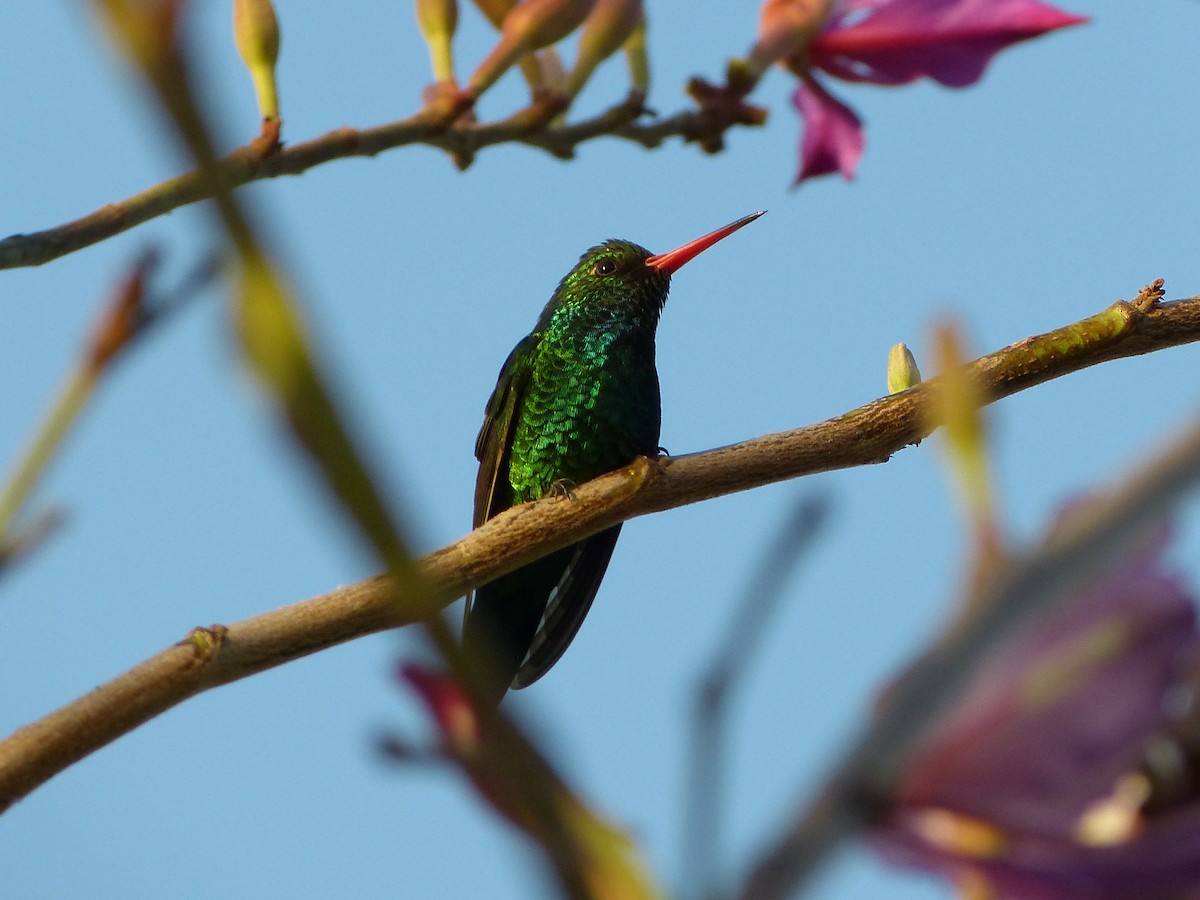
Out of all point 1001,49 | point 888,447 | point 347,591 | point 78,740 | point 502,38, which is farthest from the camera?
point 888,447

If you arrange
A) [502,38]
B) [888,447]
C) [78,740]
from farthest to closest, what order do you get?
[888,447]
[78,740]
[502,38]

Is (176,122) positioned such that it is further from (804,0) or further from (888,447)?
(888,447)

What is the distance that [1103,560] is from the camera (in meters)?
0.46

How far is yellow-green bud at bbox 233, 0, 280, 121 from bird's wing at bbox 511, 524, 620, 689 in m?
3.27

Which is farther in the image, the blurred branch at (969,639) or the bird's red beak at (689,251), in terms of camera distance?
the bird's red beak at (689,251)

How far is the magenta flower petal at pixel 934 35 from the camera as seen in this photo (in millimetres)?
1361

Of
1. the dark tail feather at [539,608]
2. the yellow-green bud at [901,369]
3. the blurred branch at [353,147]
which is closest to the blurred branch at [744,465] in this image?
the yellow-green bud at [901,369]

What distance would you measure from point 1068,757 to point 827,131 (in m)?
1.12

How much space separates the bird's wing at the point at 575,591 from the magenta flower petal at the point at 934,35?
337cm

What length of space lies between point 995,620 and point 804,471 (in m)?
1.88

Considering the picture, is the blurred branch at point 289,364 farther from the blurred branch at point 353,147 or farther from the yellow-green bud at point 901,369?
the yellow-green bud at point 901,369

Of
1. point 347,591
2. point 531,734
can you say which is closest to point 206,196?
point 531,734

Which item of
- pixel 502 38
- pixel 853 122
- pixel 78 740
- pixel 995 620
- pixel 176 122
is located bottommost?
pixel 995 620

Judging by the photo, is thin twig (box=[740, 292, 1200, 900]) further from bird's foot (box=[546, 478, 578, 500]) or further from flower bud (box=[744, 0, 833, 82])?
bird's foot (box=[546, 478, 578, 500])
